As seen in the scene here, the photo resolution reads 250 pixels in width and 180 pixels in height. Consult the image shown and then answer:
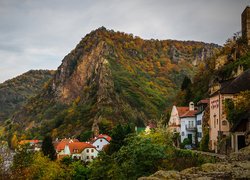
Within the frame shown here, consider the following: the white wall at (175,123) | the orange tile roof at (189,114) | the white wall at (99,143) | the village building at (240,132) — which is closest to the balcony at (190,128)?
the orange tile roof at (189,114)

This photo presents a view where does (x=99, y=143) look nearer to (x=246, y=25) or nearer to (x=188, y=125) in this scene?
(x=188, y=125)

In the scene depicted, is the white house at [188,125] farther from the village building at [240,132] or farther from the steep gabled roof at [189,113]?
the village building at [240,132]

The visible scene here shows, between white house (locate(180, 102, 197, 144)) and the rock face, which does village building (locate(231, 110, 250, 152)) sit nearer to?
white house (locate(180, 102, 197, 144))

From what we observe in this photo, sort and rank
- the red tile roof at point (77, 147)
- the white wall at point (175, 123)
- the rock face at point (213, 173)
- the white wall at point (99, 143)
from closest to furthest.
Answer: the rock face at point (213, 173), the white wall at point (175, 123), the red tile roof at point (77, 147), the white wall at point (99, 143)

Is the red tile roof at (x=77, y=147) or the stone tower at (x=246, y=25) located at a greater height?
the stone tower at (x=246, y=25)

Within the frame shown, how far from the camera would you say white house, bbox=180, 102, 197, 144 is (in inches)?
2494

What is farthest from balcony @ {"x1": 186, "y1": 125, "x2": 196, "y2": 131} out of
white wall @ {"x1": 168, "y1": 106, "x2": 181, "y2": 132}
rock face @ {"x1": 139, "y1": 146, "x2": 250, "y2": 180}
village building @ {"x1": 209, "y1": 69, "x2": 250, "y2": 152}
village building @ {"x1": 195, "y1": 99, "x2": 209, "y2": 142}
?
rock face @ {"x1": 139, "y1": 146, "x2": 250, "y2": 180}

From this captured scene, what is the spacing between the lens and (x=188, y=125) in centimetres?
6425

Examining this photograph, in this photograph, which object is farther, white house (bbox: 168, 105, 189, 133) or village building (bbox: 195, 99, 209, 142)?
white house (bbox: 168, 105, 189, 133)

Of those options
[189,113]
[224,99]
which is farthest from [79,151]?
[224,99]

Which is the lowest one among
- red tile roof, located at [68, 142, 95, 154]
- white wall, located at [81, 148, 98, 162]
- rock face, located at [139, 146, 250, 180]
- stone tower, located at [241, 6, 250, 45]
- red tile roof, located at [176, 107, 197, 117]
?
white wall, located at [81, 148, 98, 162]

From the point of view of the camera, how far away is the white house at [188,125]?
6334cm

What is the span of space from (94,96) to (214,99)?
147m

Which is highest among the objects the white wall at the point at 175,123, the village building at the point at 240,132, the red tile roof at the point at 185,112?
the red tile roof at the point at 185,112
